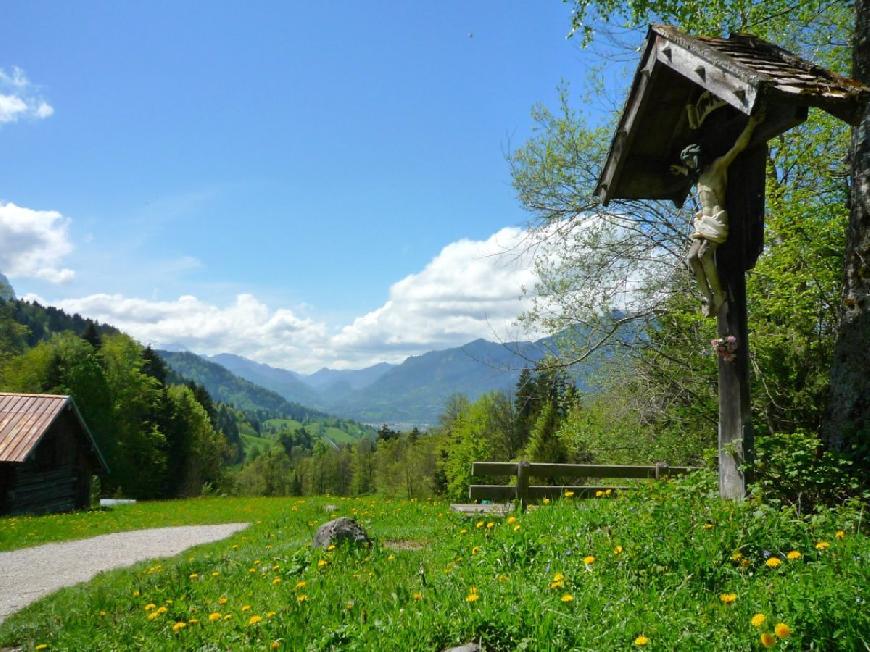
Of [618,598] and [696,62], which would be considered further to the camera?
[696,62]

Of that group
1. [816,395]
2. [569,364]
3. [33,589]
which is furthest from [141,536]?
[816,395]

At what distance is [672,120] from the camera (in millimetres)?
6379

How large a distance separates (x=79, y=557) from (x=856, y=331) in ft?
46.9

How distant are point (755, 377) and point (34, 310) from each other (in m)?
166

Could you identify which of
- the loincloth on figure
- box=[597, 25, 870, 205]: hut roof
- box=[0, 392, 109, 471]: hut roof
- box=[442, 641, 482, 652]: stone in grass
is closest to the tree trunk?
box=[597, 25, 870, 205]: hut roof

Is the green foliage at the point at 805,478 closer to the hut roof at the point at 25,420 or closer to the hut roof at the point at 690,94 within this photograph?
the hut roof at the point at 690,94

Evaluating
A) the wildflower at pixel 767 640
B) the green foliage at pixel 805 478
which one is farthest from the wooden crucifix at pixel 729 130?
the wildflower at pixel 767 640

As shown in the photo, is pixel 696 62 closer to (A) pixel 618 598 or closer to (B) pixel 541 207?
(A) pixel 618 598

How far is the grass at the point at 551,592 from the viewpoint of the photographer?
3.21 metres

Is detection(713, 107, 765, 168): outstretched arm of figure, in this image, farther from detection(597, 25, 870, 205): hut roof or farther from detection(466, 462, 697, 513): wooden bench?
detection(466, 462, 697, 513): wooden bench

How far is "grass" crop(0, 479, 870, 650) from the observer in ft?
10.5

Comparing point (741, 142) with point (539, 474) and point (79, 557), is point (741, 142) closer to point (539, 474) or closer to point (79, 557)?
point (539, 474)

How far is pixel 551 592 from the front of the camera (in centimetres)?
383

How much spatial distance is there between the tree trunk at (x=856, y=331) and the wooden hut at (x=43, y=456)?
2444 centimetres
